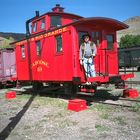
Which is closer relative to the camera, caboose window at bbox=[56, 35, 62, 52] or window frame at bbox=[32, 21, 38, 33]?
caboose window at bbox=[56, 35, 62, 52]

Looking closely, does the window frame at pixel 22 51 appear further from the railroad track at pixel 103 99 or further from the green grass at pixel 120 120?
the green grass at pixel 120 120

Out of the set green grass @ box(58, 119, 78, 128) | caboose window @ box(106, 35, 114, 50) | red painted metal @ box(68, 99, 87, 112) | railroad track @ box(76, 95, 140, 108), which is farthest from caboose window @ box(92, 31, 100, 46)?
green grass @ box(58, 119, 78, 128)

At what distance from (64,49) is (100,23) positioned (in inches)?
77.0

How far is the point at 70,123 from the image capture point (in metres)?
8.79

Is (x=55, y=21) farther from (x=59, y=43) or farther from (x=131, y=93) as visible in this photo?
(x=131, y=93)

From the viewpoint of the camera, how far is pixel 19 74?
56.5ft

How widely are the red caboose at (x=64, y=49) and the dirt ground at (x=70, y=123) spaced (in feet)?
5.27

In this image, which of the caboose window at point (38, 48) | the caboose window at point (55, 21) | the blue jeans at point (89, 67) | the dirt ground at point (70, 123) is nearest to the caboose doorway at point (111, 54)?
the blue jeans at point (89, 67)

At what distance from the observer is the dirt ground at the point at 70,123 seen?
7.50 meters

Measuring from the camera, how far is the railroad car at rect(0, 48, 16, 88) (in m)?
22.2

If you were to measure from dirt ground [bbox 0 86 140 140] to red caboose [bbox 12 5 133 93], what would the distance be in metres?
1.61

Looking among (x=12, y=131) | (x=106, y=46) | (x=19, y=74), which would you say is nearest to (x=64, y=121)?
(x=12, y=131)

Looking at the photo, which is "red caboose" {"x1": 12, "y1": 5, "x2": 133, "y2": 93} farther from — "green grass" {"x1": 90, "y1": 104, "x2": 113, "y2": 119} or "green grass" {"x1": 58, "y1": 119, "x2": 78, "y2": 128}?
"green grass" {"x1": 58, "y1": 119, "x2": 78, "y2": 128}

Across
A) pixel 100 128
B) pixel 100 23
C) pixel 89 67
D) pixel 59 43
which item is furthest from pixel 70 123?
pixel 100 23
